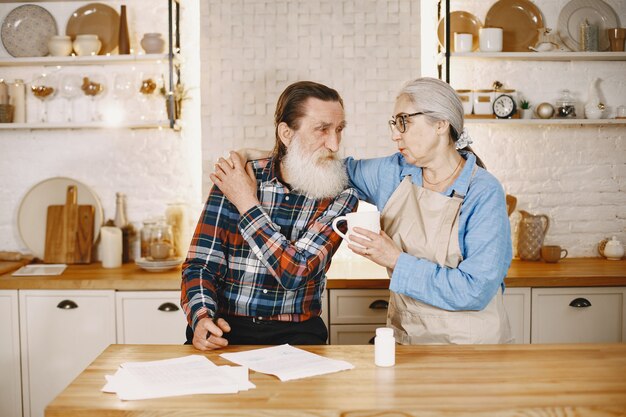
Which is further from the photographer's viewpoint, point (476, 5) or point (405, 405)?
point (476, 5)

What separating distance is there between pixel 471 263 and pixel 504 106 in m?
1.88

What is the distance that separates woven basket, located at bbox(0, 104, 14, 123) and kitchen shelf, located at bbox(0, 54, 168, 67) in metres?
0.25

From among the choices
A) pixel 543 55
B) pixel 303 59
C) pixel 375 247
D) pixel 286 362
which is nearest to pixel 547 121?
pixel 543 55

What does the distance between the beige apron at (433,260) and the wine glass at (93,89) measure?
2.24 m

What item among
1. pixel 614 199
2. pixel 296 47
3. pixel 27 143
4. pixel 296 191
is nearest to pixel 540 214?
pixel 614 199

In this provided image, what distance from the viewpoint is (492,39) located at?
3.73 meters

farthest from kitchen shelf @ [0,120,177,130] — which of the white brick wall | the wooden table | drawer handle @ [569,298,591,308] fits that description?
drawer handle @ [569,298,591,308]

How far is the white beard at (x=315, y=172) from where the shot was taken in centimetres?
247

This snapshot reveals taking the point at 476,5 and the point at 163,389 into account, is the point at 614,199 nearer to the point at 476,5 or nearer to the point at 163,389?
the point at 476,5

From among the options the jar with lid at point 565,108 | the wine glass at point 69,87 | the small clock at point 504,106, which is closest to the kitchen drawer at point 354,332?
the small clock at point 504,106

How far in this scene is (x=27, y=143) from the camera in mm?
4012

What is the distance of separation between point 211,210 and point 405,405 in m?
1.18

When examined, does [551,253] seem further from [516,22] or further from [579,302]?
[516,22]

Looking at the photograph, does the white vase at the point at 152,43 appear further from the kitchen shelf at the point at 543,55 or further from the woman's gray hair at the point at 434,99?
the woman's gray hair at the point at 434,99
